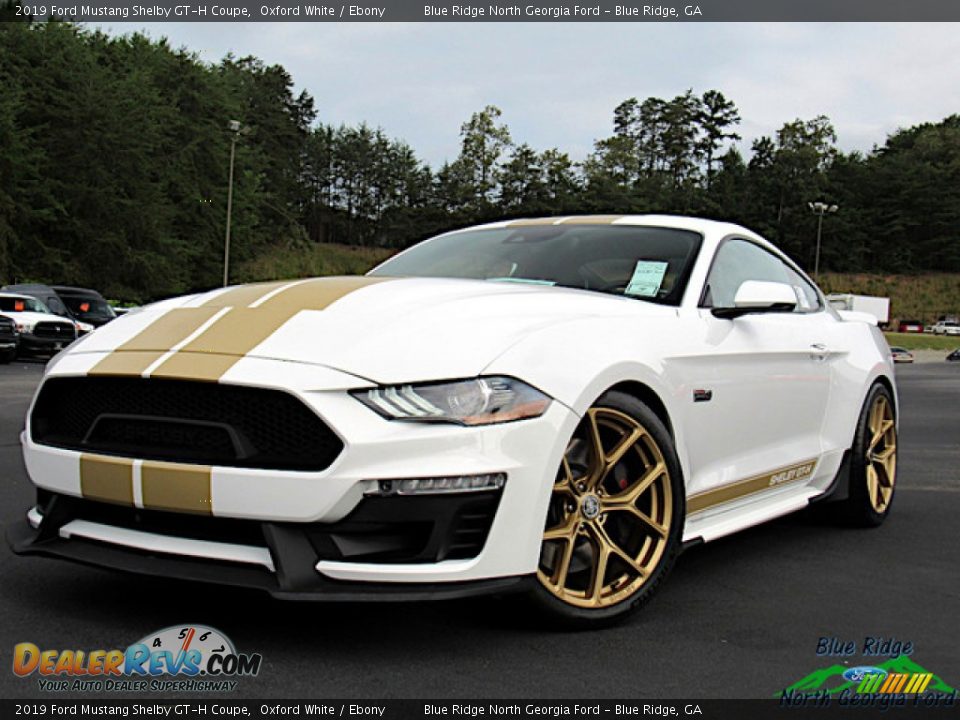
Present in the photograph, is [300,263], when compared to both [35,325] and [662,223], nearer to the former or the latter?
[35,325]

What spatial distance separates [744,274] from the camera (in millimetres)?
4691

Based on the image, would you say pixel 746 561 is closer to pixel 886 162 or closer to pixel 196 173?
pixel 196 173

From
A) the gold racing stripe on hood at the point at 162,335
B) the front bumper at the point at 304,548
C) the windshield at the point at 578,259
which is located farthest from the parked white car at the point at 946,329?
the front bumper at the point at 304,548

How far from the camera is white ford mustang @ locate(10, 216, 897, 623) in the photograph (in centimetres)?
281

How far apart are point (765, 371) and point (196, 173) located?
55.9m

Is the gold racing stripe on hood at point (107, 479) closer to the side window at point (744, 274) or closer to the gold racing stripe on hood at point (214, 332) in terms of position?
the gold racing stripe on hood at point (214, 332)

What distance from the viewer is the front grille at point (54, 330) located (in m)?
22.1

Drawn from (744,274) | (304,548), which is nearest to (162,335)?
(304,548)

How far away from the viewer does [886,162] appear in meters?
124

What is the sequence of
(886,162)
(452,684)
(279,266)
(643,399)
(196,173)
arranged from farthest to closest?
(886,162)
(279,266)
(196,173)
(643,399)
(452,684)

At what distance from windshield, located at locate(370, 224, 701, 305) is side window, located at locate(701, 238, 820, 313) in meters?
0.16

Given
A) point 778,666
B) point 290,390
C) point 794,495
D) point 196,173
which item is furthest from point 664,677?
point 196,173

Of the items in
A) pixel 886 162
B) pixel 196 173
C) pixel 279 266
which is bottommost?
pixel 279 266

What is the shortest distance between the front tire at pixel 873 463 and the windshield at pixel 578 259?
5.20 ft
